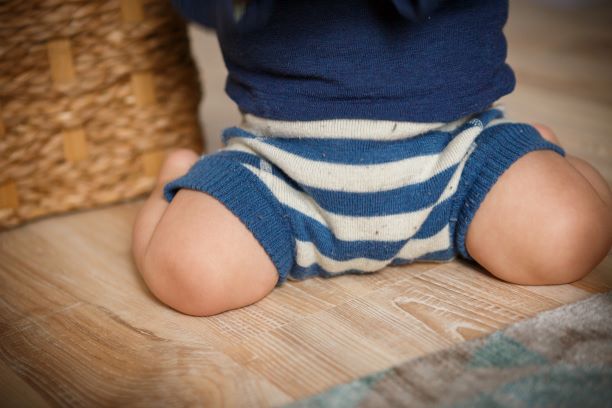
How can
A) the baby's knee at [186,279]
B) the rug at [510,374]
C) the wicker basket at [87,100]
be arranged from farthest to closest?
the wicker basket at [87,100] → the baby's knee at [186,279] → the rug at [510,374]

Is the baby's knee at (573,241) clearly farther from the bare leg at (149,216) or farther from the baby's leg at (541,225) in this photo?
the bare leg at (149,216)

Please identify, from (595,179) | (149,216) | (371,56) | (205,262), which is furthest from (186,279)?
(595,179)

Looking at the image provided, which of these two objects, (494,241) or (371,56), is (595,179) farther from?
(371,56)

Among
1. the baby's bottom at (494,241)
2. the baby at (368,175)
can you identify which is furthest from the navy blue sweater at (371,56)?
the baby's bottom at (494,241)

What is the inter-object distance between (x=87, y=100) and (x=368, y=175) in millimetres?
405

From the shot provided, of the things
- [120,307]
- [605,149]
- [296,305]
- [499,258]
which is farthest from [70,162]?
[605,149]

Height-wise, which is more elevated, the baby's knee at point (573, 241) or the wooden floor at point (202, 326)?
the baby's knee at point (573, 241)

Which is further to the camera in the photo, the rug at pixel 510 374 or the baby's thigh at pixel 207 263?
the baby's thigh at pixel 207 263

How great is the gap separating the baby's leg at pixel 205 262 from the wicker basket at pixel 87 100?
255 mm

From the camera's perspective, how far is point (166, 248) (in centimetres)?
74

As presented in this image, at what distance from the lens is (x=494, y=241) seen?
0.76 metres

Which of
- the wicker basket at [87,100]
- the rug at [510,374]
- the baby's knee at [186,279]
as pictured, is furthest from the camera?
the wicker basket at [87,100]

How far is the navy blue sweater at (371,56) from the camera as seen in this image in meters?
0.73

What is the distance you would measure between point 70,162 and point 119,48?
158mm
